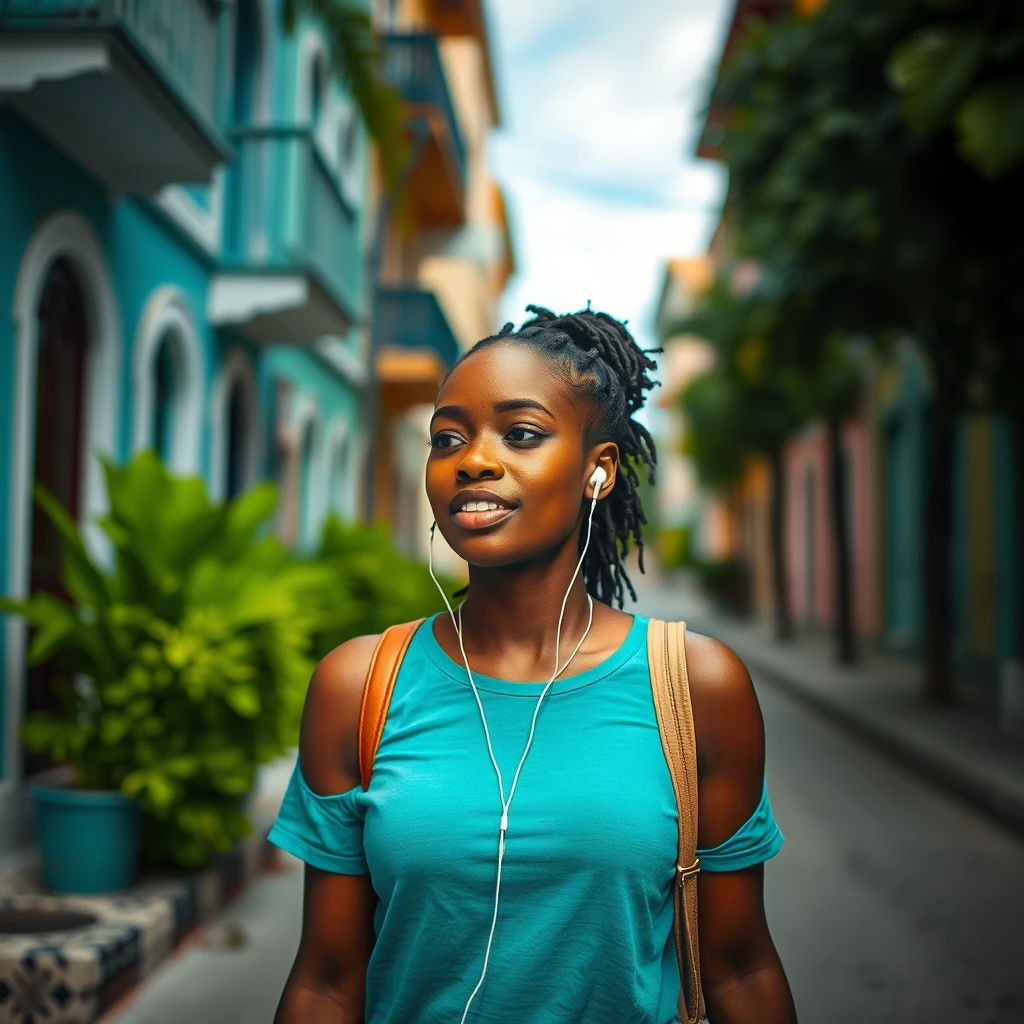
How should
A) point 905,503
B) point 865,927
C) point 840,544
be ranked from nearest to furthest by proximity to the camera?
point 865,927, point 840,544, point 905,503

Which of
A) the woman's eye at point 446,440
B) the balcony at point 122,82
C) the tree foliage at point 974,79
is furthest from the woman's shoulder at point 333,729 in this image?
the tree foliage at point 974,79

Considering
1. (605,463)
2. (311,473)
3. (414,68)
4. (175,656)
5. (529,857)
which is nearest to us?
(529,857)

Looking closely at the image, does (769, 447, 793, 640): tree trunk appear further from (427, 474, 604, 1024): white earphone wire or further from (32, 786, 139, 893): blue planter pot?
(427, 474, 604, 1024): white earphone wire

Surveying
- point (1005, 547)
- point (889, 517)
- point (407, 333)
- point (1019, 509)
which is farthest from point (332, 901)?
point (889, 517)

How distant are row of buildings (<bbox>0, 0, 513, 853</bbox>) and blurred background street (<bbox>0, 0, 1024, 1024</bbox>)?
29mm

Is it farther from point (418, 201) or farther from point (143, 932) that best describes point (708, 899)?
point (418, 201)

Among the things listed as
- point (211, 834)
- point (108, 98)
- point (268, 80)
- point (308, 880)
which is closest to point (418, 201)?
point (268, 80)

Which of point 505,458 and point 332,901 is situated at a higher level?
point 505,458

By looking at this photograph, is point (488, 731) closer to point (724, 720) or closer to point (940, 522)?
point (724, 720)

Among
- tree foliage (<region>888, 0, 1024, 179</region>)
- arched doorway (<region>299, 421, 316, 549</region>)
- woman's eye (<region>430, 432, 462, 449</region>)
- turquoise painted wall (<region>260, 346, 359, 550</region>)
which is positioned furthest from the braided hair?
arched doorway (<region>299, 421, 316, 549</region>)

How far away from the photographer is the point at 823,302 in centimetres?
1147

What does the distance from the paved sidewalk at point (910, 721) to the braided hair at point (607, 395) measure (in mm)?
4376

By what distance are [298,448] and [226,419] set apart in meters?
2.52

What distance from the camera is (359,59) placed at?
7.77 meters
